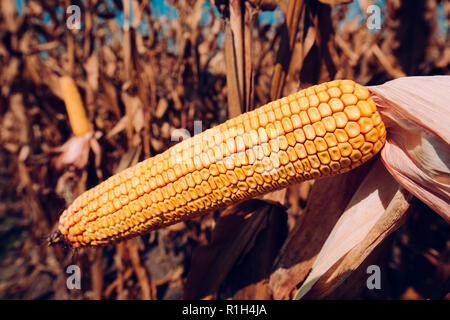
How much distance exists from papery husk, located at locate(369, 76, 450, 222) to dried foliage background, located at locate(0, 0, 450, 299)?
0.41 meters

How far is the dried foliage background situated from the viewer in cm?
123

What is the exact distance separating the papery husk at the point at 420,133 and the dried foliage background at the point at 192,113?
0.41m

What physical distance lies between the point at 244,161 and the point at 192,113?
145cm

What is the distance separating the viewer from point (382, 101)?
79 centimetres

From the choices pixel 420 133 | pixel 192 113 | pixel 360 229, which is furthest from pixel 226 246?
pixel 192 113

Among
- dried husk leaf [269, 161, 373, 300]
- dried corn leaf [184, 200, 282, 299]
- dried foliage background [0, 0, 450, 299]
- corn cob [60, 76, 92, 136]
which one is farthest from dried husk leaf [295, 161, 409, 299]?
corn cob [60, 76, 92, 136]

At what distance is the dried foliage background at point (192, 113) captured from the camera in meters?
1.23

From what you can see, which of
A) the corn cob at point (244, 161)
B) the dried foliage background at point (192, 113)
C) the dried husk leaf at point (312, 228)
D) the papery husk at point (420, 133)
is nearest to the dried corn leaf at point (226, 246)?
the dried foliage background at point (192, 113)

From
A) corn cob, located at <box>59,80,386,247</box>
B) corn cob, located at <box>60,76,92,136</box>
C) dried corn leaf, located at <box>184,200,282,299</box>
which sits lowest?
dried corn leaf, located at <box>184,200,282,299</box>

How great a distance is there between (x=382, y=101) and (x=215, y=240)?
3.71ft

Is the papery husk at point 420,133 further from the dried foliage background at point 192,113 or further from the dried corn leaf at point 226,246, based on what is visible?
the dried corn leaf at point 226,246

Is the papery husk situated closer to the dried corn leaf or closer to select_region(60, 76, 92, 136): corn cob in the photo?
the dried corn leaf

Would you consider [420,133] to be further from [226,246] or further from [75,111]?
[75,111]
